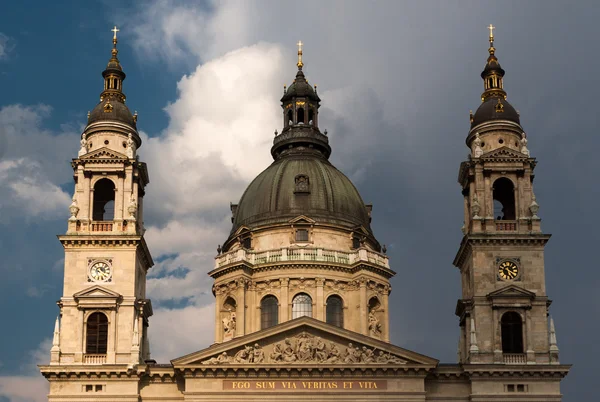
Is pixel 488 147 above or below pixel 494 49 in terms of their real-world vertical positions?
below

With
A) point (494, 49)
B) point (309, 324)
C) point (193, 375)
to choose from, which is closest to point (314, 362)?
point (309, 324)

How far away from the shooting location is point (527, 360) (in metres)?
74.5

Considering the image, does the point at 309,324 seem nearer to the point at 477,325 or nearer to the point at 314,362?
the point at 314,362

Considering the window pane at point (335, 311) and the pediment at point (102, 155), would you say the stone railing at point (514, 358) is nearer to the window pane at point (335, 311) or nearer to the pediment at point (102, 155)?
the window pane at point (335, 311)

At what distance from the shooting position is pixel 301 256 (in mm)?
87875

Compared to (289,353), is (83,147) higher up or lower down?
higher up

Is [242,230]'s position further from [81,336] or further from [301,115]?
[81,336]

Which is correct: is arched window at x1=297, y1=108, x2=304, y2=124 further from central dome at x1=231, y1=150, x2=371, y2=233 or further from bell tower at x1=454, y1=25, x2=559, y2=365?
bell tower at x1=454, y1=25, x2=559, y2=365

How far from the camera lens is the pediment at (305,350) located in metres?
73.6

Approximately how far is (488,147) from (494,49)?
8.15m

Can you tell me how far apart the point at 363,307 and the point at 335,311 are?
2033 mm

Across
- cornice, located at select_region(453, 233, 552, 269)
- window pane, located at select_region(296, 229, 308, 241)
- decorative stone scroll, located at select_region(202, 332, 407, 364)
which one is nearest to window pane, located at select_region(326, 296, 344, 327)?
window pane, located at select_region(296, 229, 308, 241)

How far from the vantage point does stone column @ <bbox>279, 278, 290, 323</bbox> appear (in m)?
86.0

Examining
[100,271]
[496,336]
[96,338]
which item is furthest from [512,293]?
[96,338]
